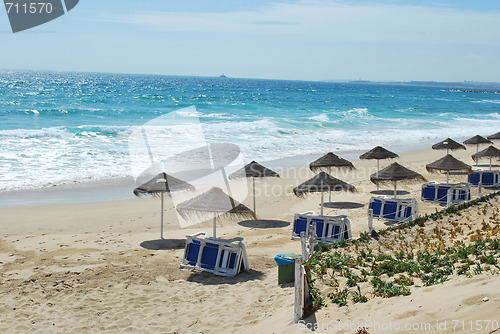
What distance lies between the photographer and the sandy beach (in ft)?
19.5

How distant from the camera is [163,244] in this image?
11.7 metres

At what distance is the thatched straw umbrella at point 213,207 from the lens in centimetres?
1004

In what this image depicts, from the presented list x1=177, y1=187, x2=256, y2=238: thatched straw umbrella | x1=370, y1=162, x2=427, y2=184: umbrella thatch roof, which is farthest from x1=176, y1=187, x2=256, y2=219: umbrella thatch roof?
x1=370, y1=162, x2=427, y2=184: umbrella thatch roof

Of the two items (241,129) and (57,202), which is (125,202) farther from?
(241,129)

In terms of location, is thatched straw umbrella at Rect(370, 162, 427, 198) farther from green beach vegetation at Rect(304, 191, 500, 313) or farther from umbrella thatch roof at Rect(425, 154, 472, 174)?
green beach vegetation at Rect(304, 191, 500, 313)

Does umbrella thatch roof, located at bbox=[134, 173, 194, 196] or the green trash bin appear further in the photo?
umbrella thatch roof, located at bbox=[134, 173, 194, 196]

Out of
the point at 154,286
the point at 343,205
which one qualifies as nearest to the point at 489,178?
the point at 343,205

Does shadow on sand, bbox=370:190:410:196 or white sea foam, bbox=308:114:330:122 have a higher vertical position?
white sea foam, bbox=308:114:330:122

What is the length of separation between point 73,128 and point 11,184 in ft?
58.2

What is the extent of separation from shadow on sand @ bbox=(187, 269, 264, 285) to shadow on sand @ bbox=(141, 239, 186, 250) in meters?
1.80

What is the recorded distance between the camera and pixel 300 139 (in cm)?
3459

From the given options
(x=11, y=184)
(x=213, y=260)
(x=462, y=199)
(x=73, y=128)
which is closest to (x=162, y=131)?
(x=73, y=128)

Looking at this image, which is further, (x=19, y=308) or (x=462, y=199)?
(x=462, y=199)

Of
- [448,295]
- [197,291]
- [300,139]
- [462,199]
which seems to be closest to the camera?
[448,295]
